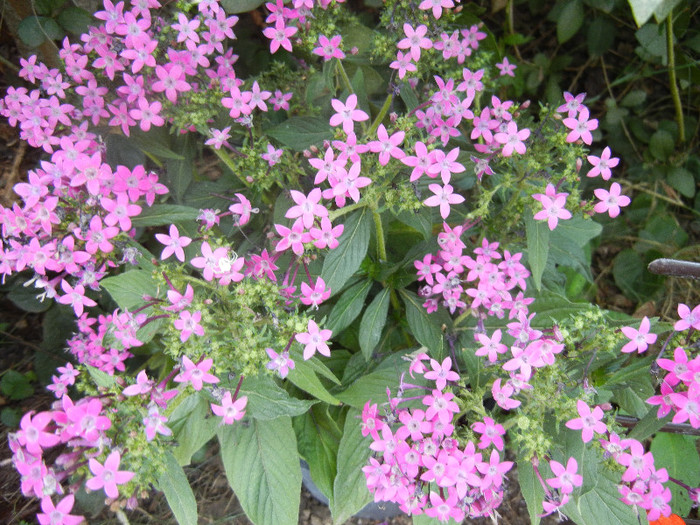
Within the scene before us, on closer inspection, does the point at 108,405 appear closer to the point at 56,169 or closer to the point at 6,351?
the point at 56,169

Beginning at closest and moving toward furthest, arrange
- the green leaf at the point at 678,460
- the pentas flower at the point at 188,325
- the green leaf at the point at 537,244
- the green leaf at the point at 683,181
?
the pentas flower at the point at 188,325 → the green leaf at the point at 537,244 → the green leaf at the point at 678,460 → the green leaf at the point at 683,181

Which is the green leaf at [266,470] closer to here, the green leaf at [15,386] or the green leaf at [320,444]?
the green leaf at [320,444]

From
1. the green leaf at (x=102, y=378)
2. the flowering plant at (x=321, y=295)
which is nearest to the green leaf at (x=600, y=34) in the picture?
the flowering plant at (x=321, y=295)

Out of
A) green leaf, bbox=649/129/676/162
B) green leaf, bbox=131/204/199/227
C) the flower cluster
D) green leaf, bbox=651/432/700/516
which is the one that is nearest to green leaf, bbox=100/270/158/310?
green leaf, bbox=131/204/199/227

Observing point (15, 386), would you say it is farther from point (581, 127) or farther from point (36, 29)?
point (581, 127)

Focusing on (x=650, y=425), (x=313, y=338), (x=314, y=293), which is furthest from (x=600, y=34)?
(x=313, y=338)

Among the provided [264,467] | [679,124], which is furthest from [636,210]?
[264,467]

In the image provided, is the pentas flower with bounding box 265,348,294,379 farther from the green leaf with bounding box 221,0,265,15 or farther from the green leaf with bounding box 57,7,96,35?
the green leaf with bounding box 57,7,96,35
